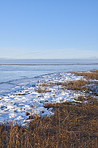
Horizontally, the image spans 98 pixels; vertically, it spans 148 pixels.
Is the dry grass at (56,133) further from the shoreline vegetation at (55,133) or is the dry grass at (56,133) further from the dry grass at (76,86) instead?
the dry grass at (76,86)

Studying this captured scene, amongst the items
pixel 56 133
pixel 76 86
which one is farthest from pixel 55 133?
pixel 76 86

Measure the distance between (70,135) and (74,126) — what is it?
80 centimetres

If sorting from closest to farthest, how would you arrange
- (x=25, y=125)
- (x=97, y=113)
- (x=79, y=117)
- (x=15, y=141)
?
(x=15, y=141) → (x=25, y=125) → (x=79, y=117) → (x=97, y=113)

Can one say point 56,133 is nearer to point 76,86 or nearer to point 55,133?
point 55,133

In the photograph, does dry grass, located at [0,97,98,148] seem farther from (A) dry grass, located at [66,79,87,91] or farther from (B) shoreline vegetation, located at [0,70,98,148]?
(A) dry grass, located at [66,79,87,91]

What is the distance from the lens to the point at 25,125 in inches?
212

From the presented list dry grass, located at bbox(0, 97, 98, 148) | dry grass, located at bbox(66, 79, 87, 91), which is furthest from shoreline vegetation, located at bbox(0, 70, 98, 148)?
dry grass, located at bbox(66, 79, 87, 91)

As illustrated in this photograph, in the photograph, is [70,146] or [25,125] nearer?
[70,146]

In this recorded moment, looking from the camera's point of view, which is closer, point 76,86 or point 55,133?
point 55,133

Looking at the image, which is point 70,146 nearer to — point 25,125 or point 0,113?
point 25,125

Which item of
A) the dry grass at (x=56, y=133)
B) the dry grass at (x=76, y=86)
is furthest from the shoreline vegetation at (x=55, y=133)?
the dry grass at (x=76, y=86)

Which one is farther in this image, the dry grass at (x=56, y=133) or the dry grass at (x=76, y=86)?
the dry grass at (x=76, y=86)

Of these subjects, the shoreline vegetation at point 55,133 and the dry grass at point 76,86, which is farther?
the dry grass at point 76,86

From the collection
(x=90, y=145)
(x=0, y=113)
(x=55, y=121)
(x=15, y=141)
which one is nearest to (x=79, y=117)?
(x=55, y=121)
